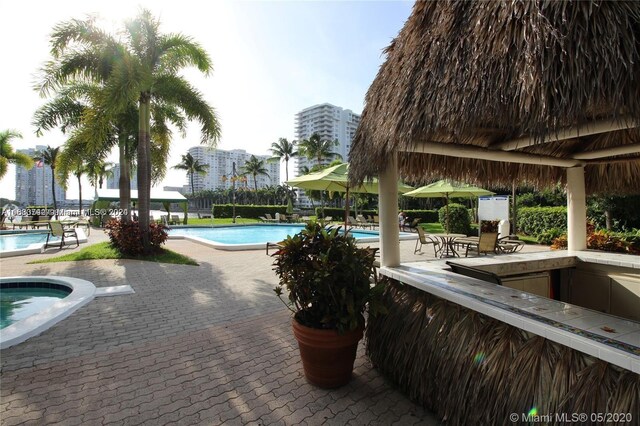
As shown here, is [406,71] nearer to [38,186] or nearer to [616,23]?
[616,23]

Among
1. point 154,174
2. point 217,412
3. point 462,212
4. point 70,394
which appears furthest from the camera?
point 462,212

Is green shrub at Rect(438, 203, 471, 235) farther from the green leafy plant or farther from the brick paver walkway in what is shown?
the green leafy plant

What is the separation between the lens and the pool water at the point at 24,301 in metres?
5.83

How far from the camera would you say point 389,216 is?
12.7 feet

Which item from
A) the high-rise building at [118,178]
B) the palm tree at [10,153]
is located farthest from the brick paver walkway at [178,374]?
the palm tree at [10,153]

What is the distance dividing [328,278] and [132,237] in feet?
32.2

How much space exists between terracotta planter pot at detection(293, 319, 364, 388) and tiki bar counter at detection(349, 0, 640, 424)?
0.44 meters

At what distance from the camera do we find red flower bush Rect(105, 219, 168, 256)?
10.5m

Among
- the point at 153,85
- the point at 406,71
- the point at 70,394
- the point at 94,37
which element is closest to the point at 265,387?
the point at 70,394

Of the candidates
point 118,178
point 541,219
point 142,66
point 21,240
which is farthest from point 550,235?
point 118,178

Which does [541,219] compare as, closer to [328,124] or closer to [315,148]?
[315,148]

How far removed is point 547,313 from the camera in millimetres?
2273

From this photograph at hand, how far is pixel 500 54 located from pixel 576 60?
0.49 metres

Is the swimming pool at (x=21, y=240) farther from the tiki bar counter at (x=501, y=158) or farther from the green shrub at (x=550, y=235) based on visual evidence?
the green shrub at (x=550, y=235)
